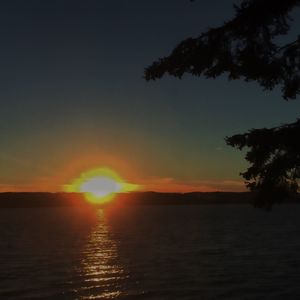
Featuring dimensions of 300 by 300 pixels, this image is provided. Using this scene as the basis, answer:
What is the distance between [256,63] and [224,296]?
71.2ft

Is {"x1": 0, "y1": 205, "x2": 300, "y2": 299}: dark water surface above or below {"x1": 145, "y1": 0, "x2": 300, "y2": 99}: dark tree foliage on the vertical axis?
below

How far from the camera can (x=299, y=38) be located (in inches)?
531

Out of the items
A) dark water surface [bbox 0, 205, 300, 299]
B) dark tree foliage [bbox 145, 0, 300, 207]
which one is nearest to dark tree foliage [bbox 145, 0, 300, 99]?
dark tree foliage [bbox 145, 0, 300, 207]

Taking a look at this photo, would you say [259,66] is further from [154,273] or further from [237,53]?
[154,273]

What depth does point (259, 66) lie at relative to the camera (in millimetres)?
12930

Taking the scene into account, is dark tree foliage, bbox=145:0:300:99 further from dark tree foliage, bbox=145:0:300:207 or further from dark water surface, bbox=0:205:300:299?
dark water surface, bbox=0:205:300:299

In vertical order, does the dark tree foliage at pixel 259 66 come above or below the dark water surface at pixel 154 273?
above

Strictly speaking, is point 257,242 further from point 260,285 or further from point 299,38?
point 299,38

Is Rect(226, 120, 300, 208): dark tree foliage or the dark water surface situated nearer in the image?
Rect(226, 120, 300, 208): dark tree foliage

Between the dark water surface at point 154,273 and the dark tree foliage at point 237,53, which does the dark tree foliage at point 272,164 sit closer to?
the dark tree foliage at point 237,53

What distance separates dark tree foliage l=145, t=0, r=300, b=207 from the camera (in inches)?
500

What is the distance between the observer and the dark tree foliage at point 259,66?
12.7 meters

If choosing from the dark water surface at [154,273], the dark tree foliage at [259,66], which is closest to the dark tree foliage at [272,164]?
the dark tree foliage at [259,66]

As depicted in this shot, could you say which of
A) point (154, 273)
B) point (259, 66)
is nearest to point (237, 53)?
point (259, 66)
